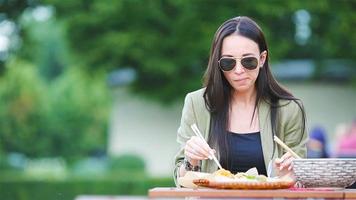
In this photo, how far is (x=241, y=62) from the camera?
→ 415cm

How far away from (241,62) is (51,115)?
4698 centimetres

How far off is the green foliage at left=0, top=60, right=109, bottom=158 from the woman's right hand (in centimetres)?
3378

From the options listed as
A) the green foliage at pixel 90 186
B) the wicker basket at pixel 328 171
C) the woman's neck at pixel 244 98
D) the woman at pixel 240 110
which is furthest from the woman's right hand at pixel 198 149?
the green foliage at pixel 90 186

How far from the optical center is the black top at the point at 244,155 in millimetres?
4320

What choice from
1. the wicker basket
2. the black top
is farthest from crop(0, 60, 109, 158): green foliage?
the wicker basket

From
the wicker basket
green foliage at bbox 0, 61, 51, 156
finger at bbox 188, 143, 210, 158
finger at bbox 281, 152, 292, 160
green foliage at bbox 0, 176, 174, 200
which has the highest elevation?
green foliage at bbox 0, 61, 51, 156

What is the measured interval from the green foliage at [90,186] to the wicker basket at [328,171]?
51.5 feet

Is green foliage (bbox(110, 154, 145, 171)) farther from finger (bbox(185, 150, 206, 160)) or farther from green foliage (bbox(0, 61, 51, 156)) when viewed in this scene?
finger (bbox(185, 150, 206, 160))

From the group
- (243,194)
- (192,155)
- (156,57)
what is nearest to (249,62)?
(192,155)

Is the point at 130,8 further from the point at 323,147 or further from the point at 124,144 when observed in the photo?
the point at 323,147

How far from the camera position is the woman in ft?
13.8

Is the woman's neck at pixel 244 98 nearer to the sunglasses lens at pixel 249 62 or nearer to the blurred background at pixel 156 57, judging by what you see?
the sunglasses lens at pixel 249 62

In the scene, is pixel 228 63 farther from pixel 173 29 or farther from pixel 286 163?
pixel 173 29

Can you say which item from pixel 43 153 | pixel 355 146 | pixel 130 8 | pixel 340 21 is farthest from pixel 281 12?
pixel 43 153
